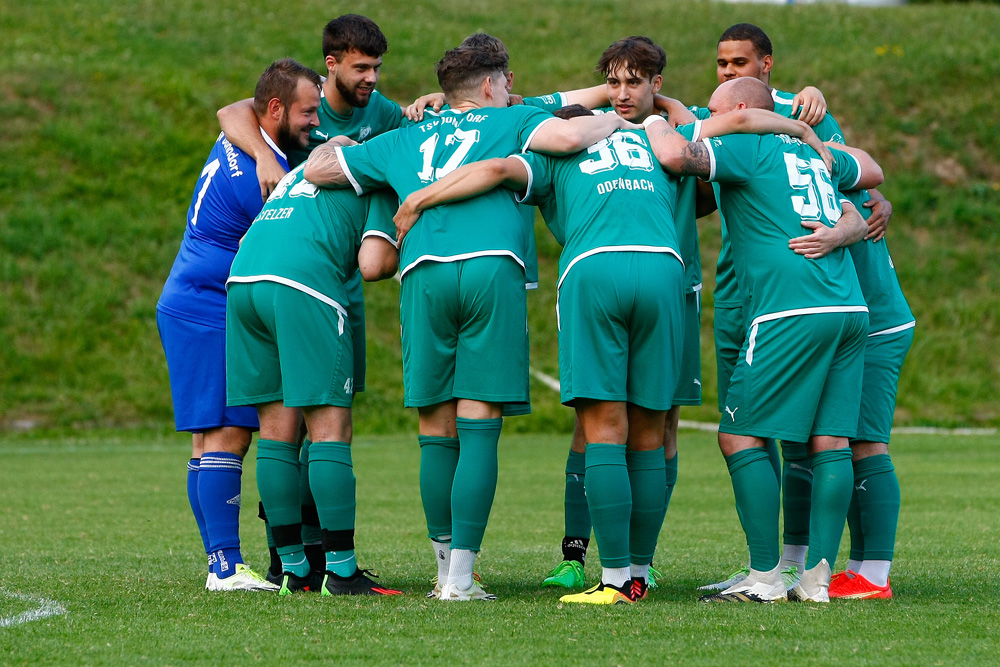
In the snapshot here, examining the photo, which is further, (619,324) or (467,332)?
(467,332)

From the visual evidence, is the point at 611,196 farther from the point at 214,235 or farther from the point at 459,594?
the point at 214,235

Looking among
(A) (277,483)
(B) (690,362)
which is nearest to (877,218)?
(B) (690,362)

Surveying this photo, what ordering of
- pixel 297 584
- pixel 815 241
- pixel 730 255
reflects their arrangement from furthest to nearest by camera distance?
1. pixel 730 255
2. pixel 297 584
3. pixel 815 241

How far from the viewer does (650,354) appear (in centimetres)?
492

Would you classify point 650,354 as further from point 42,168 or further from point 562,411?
point 42,168

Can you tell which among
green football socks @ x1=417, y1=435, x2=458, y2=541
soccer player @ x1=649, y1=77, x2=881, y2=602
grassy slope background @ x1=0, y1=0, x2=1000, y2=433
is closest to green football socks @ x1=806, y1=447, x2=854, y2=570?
soccer player @ x1=649, y1=77, x2=881, y2=602

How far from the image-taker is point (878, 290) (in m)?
5.45

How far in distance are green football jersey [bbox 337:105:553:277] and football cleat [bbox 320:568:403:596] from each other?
143cm

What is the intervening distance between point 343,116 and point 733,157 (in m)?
2.38

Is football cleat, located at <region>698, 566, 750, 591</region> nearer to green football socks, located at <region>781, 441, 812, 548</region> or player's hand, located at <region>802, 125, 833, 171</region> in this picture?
green football socks, located at <region>781, 441, 812, 548</region>

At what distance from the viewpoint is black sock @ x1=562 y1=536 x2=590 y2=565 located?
5793 millimetres

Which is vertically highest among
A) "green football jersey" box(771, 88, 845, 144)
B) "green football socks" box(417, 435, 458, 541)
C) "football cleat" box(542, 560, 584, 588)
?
"green football jersey" box(771, 88, 845, 144)

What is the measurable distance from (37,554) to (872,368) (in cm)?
485

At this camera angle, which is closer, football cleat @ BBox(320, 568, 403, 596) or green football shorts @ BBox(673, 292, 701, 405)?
football cleat @ BBox(320, 568, 403, 596)
